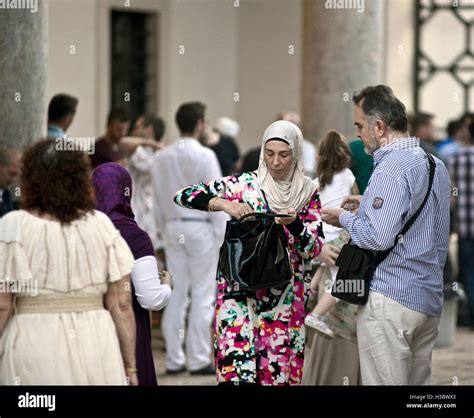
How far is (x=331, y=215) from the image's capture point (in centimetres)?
648

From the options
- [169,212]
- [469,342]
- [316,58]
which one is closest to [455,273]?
[469,342]

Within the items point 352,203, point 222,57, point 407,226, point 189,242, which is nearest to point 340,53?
point 189,242

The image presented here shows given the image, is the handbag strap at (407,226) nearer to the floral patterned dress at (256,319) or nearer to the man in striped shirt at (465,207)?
the floral patterned dress at (256,319)

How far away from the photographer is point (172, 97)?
17.3m

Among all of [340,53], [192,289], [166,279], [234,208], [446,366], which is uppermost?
[340,53]

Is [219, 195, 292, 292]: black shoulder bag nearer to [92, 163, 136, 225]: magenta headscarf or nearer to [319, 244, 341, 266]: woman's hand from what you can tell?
[92, 163, 136, 225]: magenta headscarf

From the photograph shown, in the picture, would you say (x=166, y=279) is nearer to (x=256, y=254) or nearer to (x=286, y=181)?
(x=256, y=254)

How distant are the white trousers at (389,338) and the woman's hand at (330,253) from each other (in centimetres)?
86

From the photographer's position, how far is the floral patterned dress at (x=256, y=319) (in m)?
6.43

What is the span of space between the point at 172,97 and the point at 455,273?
5688mm

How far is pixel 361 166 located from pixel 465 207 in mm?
5033

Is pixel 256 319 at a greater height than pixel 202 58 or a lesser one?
lesser

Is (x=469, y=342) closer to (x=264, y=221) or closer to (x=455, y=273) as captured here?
(x=455, y=273)
